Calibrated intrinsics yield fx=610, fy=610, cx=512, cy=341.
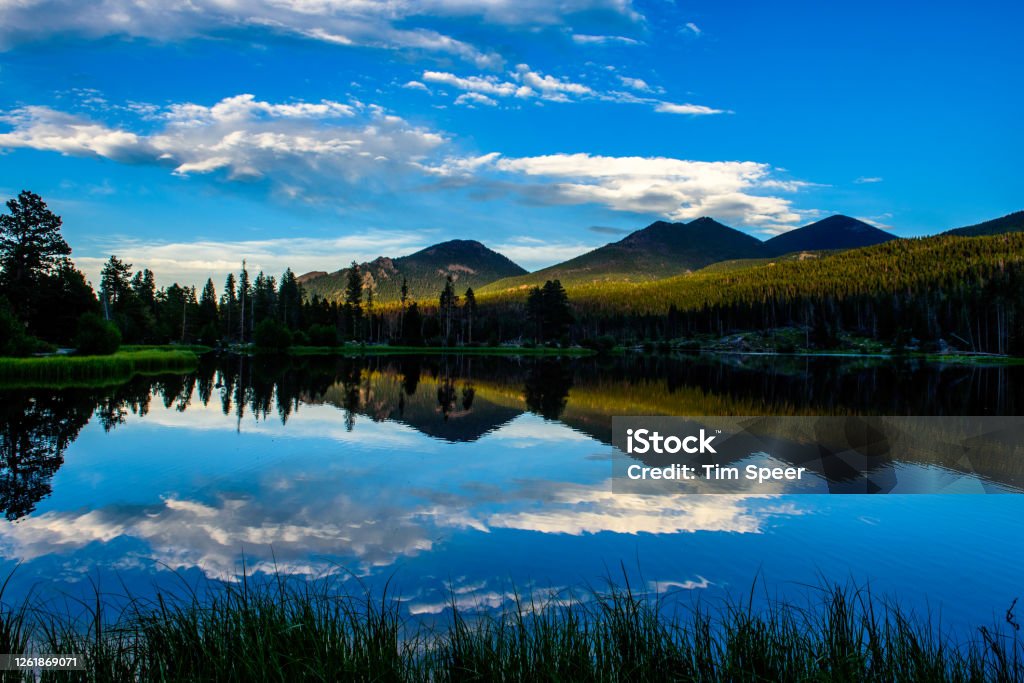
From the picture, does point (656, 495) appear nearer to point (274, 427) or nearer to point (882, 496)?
point (882, 496)

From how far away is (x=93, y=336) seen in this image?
52094 millimetres

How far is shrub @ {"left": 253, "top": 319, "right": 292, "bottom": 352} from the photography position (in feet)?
309

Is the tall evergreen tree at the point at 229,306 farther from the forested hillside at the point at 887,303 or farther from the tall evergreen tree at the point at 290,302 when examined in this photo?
the forested hillside at the point at 887,303

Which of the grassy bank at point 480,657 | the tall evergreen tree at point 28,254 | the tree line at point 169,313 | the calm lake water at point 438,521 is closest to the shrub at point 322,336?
the tree line at point 169,313

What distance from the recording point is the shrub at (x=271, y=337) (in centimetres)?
9412

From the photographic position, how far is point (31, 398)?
103ft

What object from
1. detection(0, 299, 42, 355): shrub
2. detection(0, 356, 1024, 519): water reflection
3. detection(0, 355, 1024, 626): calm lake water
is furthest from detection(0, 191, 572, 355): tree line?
detection(0, 355, 1024, 626): calm lake water

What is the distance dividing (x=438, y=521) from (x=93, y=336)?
52.4 metres

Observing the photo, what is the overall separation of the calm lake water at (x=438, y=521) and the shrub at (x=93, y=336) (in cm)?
2951

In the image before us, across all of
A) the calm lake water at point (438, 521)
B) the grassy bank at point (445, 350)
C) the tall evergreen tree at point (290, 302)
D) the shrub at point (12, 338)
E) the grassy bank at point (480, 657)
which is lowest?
the calm lake water at point (438, 521)

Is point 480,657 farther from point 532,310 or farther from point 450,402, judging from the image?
point 532,310

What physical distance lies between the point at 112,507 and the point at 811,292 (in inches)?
7190

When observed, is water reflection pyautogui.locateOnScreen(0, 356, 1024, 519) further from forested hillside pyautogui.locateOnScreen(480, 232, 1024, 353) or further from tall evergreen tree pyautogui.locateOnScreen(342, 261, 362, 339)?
forested hillside pyautogui.locateOnScreen(480, 232, 1024, 353)

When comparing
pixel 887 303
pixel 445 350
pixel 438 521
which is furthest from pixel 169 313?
pixel 887 303
